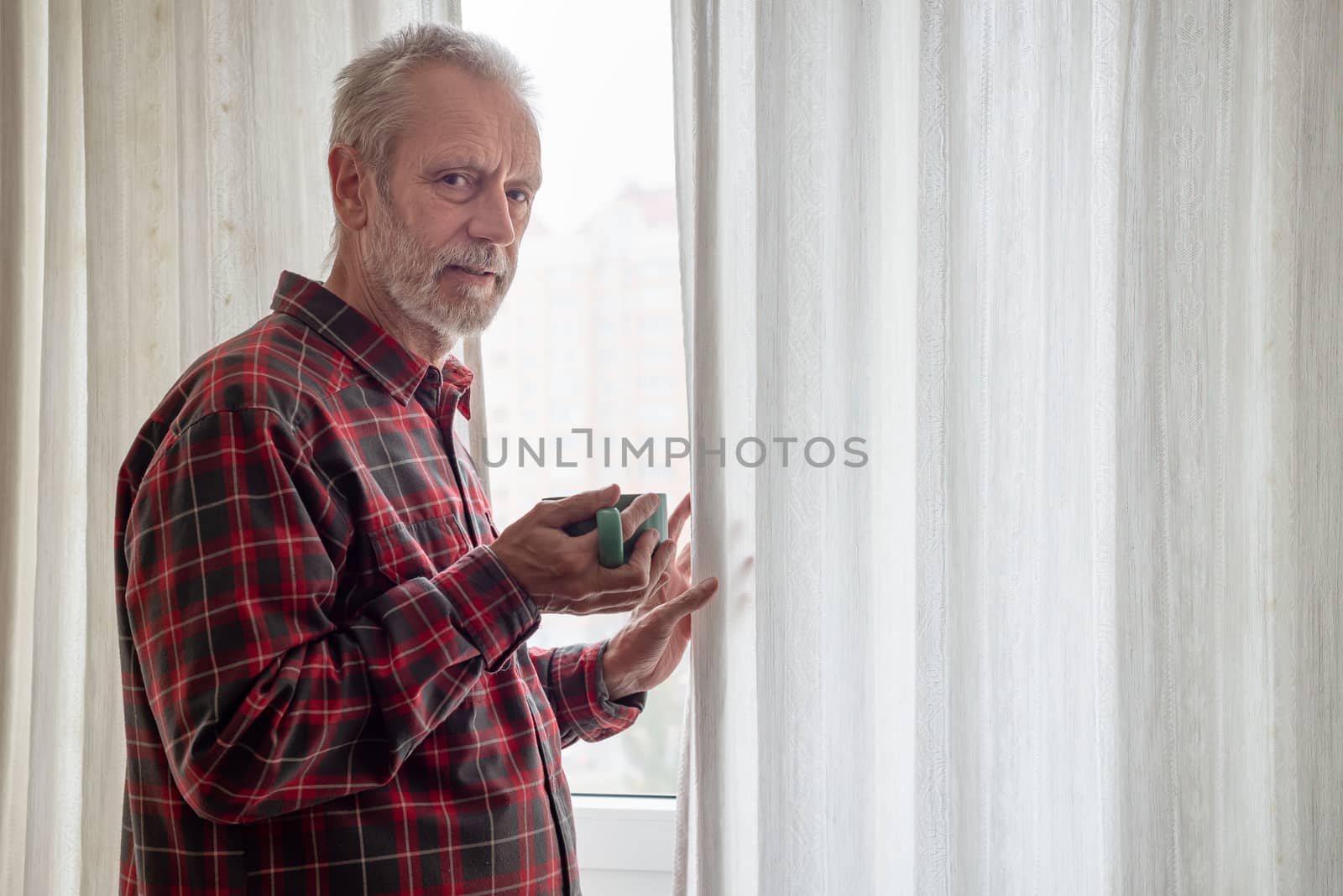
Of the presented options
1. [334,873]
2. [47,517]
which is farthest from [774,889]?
[47,517]

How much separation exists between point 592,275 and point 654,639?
0.53 m

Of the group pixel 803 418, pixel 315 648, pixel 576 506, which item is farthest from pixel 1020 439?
pixel 315 648

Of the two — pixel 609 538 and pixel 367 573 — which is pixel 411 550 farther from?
pixel 609 538

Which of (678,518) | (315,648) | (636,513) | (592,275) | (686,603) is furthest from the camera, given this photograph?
(592,275)

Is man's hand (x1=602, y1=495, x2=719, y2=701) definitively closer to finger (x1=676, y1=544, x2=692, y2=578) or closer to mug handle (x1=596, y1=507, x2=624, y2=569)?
finger (x1=676, y1=544, x2=692, y2=578)

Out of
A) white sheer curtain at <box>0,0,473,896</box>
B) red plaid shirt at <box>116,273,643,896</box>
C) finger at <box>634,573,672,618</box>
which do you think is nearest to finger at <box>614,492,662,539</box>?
red plaid shirt at <box>116,273,643,896</box>

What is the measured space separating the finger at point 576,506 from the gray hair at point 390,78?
0.35 meters

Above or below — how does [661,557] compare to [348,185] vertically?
below

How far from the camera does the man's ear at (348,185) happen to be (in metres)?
1.01

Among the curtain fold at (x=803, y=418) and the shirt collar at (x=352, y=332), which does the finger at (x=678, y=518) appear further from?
the shirt collar at (x=352, y=332)

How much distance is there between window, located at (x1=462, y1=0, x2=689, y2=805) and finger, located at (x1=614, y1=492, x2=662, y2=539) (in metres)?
0.42

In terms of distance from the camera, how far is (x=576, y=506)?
92cm

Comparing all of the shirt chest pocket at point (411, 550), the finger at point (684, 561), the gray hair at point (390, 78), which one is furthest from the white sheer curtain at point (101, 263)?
the finger at point (684, 561)

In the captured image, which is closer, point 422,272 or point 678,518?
point 422,272
